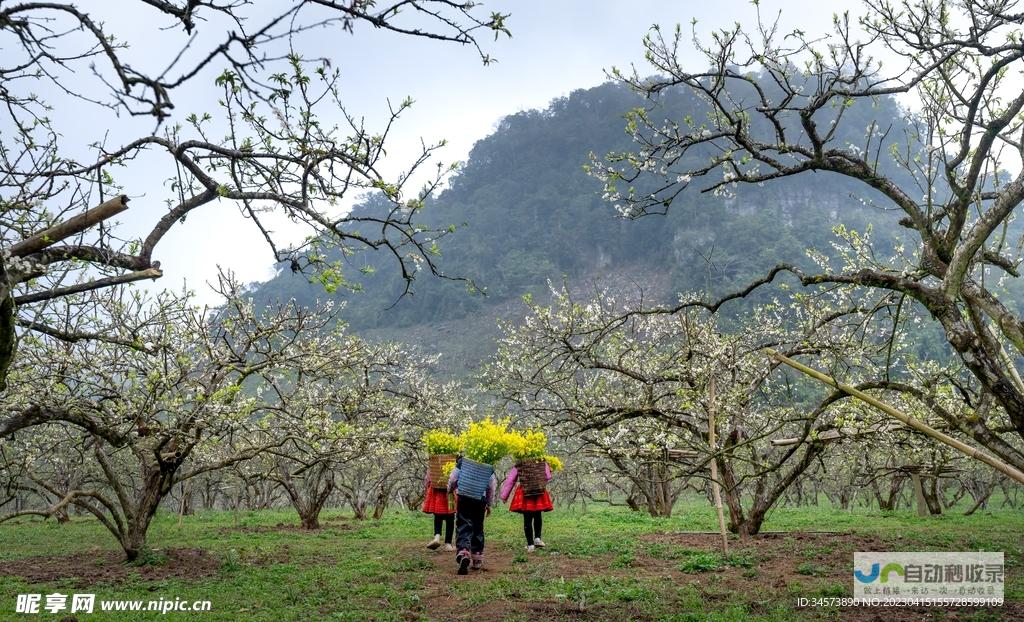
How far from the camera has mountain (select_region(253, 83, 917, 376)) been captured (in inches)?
3927

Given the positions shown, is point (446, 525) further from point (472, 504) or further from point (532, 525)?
point (472, 504)

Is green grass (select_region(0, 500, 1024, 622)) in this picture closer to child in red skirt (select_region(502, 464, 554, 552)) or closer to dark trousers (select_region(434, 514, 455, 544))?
child in red skirt (select_region(502, 464, 554, 552))

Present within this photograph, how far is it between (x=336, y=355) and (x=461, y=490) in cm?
541

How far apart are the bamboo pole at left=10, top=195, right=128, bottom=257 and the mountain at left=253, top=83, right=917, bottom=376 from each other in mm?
80997

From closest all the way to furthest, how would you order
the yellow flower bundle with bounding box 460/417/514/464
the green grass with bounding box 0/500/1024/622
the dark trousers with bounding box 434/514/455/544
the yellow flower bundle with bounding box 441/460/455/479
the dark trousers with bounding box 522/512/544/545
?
the green grass with bounding box 0/500/1024/622 → the yellow flower bundle with bounding box 460/417/514/464 → the yellow flower bundle with bounding box 441/460/455/479 → the dark trousers with bounding box 522/512/544/545 → the dark trousers with bounding box 434/514/455/544

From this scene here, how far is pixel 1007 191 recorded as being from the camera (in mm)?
5473

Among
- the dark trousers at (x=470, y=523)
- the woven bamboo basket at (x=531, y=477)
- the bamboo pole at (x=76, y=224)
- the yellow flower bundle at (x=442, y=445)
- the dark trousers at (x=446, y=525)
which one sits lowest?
the dark trousers at (x=446, y=525)

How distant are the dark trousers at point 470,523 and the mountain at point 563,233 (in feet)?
244

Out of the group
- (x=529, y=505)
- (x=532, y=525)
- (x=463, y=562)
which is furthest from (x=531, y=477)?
(x=463, y=562)

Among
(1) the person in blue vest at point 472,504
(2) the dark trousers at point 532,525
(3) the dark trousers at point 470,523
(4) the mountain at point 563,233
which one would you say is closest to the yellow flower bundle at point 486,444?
(1) the person in blue vest at point 472,504

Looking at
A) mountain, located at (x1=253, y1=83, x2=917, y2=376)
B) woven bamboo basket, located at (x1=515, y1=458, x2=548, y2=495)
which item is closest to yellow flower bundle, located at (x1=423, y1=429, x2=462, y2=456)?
woven bamboo basket, located at (x1=515, y1=458, x2=548, y2=495)

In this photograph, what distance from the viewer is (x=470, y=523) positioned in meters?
10.7

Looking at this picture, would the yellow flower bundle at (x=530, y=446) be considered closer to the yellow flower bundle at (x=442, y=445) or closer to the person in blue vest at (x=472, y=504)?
the yellow flower bundle at (x=442, y=445)

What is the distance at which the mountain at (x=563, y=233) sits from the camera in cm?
9975
